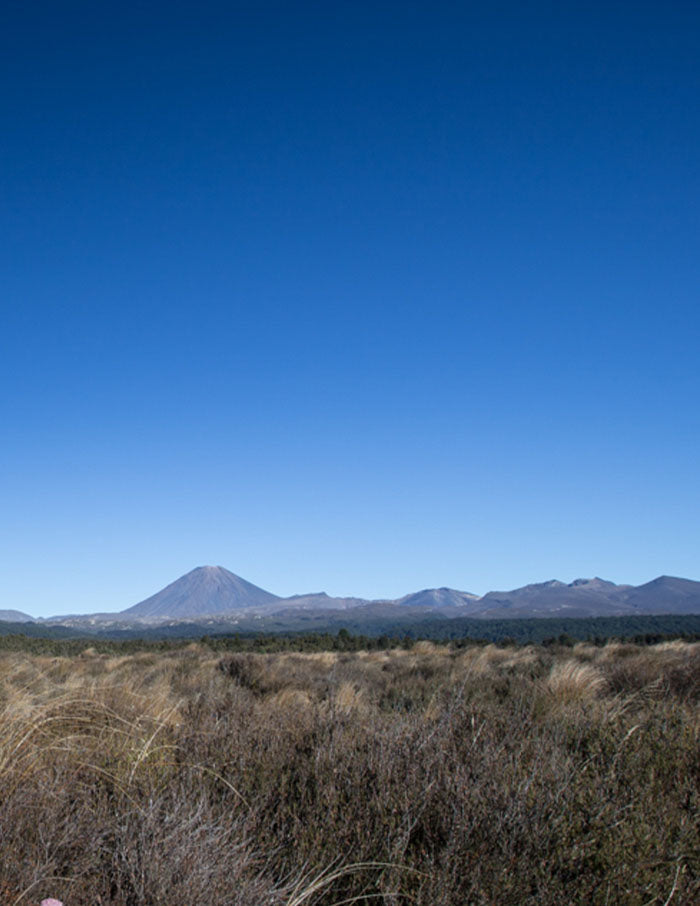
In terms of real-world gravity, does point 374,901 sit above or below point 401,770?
below

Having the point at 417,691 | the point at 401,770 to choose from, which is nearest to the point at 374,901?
the point at 401,770

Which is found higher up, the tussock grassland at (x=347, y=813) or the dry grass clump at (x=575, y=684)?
the tussock grassland at (x=347, y=813)

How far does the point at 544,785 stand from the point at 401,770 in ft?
2.33

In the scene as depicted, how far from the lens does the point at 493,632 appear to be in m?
135

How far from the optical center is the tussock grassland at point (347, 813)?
2424 millimetres

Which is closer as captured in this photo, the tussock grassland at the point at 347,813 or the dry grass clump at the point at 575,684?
the tussock grassland at the point at 347,813

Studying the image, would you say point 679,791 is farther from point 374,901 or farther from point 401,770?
point 374,901

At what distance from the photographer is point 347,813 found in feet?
10.3

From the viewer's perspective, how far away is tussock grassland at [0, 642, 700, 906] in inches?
95.4

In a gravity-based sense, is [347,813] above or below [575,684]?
above

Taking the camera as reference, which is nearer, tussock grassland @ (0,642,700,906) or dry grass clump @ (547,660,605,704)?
tussock grassland @ (0,642,700,906)

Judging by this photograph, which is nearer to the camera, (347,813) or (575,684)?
(347,813)

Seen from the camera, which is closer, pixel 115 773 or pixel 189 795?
pixel 189 795

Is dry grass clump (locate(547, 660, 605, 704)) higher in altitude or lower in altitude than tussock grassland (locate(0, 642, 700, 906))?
lower
